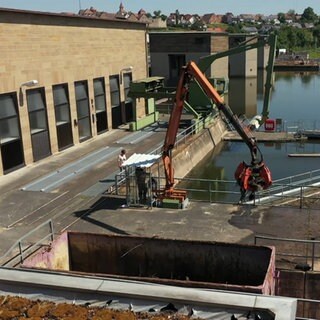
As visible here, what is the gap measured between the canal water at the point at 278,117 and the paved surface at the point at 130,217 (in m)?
8.61

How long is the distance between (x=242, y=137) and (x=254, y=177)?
4.91 ft

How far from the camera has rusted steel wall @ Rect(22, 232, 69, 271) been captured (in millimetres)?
10852

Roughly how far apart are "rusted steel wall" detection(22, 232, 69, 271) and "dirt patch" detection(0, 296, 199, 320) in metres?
3.32

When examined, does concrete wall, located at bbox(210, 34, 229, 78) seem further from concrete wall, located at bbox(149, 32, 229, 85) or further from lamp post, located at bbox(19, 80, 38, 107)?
lamp post, located at bbox(19, 80, 38, 107)

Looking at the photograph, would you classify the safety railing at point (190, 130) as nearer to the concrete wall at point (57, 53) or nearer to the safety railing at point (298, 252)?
the concrete wall at point (57, 53)

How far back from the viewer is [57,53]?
25.6 m

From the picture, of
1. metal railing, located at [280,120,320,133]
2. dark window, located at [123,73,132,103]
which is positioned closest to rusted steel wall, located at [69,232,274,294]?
dark window, located at [123,73,132,103]

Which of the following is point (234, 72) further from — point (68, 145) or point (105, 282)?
point (105, 282)

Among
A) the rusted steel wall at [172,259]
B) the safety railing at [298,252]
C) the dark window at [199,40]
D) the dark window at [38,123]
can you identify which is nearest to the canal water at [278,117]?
the dark window at [38,123]

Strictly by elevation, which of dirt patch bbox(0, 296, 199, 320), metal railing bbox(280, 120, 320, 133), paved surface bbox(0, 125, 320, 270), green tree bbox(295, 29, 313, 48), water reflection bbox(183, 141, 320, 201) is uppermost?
green tree bbox(295, 29, 313, 48)

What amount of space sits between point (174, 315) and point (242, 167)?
10468 mm

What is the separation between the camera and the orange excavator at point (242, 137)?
16547mm

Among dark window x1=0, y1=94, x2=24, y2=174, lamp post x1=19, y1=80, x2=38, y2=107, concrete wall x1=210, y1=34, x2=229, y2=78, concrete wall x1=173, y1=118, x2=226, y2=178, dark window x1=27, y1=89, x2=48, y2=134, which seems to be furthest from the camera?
concrete wall x1=210, y1=34, x2=229, y2=78

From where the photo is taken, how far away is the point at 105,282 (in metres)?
7.57
